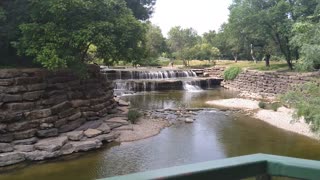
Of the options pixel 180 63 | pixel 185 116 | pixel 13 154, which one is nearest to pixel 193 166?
pixel 13 154

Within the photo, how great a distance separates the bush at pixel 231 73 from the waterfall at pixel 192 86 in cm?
394

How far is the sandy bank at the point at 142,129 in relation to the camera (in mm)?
15103

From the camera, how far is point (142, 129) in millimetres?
16438

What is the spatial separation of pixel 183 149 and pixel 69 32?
6998mm

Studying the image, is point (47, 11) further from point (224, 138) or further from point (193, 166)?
point (193, 166)

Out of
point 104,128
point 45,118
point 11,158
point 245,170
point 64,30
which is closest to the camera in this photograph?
point 245,170

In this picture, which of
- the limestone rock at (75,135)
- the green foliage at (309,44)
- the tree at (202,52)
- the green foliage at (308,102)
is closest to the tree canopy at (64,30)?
the limestone rock at (75,135)

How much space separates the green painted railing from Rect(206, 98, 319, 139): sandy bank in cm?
1145

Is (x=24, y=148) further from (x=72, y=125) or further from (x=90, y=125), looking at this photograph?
→ (x=90, y=125)

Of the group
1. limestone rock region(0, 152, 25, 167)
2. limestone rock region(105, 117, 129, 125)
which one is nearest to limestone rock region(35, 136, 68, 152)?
limestone rock region(0, 152, 25, 167)

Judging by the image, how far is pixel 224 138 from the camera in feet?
49.9

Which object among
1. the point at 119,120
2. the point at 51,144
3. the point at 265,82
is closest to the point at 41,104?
the point at 51,144

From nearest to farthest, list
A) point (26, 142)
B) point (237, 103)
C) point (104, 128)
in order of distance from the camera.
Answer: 1. point (26, 142)
2. point (104, 128)
3. point (237, 103)

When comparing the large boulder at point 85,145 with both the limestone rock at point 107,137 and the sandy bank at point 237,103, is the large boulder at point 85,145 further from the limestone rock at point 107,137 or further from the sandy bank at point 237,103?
the sandy bank at point 237,103
